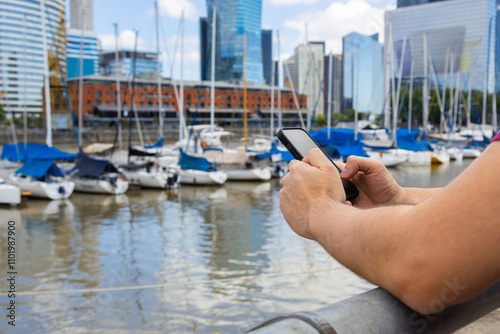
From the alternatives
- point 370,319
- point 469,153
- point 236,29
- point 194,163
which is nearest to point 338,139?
point 194,163

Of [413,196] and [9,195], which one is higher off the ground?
[413,196]

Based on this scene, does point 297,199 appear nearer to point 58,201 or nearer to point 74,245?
point 74,245

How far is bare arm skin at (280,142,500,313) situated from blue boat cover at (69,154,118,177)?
2438 cm

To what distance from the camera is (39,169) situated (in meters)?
22.6

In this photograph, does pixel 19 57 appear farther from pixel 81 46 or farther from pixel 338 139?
pixel 338 139

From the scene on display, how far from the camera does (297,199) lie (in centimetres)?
110

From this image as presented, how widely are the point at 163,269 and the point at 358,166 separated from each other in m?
10.2

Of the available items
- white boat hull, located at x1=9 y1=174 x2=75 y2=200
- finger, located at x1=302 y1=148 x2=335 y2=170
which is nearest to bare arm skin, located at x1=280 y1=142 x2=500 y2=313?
finger, located at x1=302 y1=148 x2=335 y2=170

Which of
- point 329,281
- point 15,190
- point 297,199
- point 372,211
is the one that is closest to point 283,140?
point 297,199

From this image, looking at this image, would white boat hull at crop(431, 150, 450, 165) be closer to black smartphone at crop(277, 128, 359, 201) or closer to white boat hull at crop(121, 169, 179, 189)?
white boat hull at crop(121, 169, 179, 189)

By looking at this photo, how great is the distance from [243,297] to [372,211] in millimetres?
8371

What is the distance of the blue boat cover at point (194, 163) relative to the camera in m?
26.6

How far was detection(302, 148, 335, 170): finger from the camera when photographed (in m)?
1.10

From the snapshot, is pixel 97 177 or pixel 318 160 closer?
pixel 318 160
